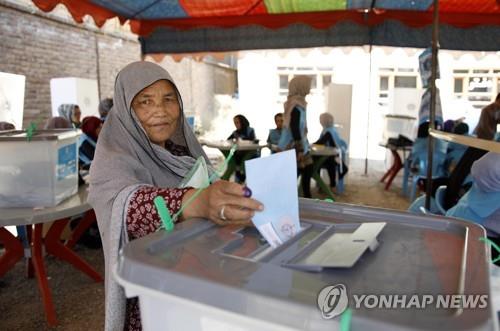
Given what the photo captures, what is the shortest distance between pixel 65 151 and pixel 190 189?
1634 mm

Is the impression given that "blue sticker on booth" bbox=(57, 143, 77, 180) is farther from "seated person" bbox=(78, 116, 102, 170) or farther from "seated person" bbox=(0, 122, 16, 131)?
"seated person" bbox=(78, 116, 102, 170)

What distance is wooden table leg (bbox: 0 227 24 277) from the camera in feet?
9.03

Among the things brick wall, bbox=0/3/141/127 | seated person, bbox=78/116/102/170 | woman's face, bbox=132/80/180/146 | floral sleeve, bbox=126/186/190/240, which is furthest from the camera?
brick wall, bbox=0/3/141/127

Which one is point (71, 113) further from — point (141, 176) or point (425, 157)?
point (141, 176)

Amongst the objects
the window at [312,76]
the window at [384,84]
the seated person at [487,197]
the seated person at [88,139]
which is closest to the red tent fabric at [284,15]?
the seated person at [88,139]

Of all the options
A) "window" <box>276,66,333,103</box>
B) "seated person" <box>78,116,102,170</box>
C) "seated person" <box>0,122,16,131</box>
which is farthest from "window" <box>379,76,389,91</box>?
"seated person" <box>0,122,16,131</box>

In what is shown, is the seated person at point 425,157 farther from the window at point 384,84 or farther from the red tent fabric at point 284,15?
the window at point 384,84

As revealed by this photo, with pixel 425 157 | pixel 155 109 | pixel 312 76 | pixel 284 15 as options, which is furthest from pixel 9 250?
pixel 312 76

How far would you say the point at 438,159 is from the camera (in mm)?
4379

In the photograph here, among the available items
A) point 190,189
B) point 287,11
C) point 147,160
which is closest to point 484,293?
point 190,189

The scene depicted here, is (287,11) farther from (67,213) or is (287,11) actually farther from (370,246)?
(370,246)

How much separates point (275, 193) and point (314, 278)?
22cm

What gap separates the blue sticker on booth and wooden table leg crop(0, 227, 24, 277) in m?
0.78

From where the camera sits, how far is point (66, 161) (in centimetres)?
229
